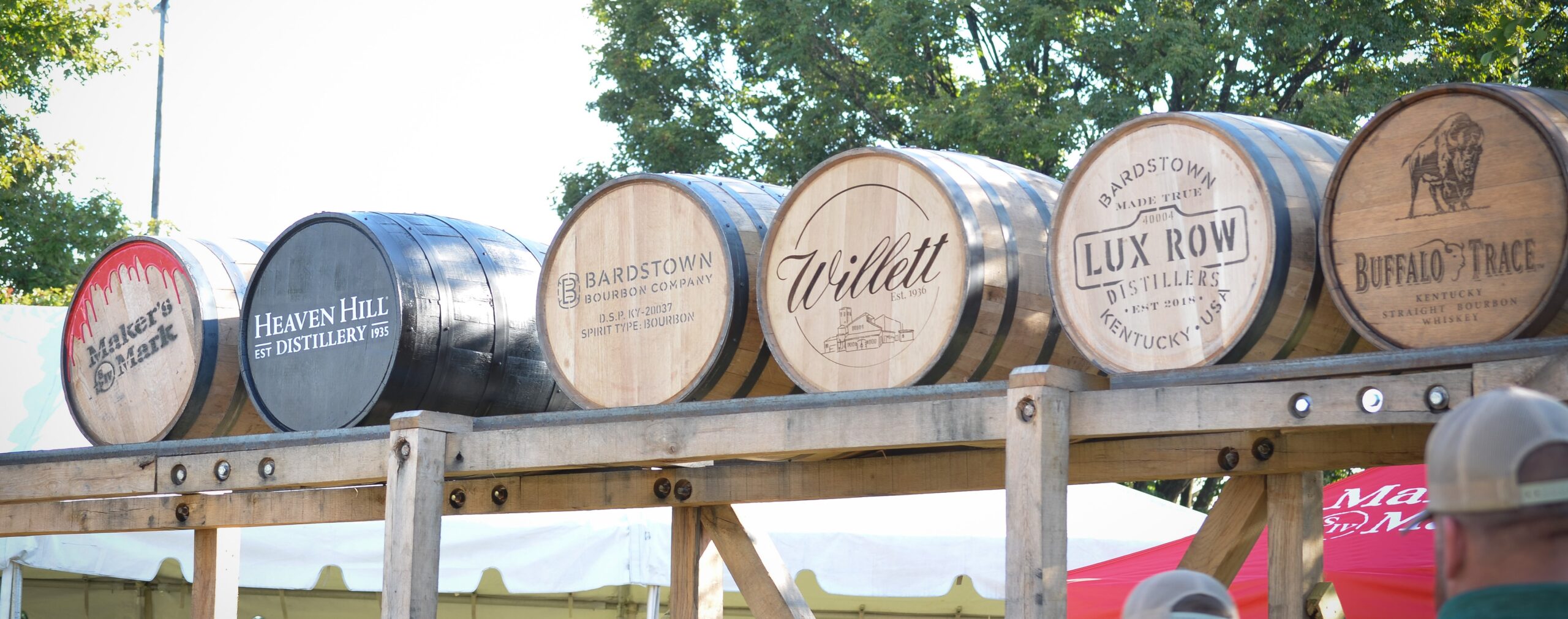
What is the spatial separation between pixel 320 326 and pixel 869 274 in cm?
215

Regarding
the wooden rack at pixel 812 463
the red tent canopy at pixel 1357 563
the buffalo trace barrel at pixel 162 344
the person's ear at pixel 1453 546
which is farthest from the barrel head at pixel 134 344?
the person's ear at pixel 1453 546

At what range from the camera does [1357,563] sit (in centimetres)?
541

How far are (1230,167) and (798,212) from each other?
125 centimetres

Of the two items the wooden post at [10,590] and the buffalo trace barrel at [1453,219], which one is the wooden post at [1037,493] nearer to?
the buffalo trace barrel at [1453,219]

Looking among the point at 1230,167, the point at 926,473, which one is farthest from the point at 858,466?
the point at 1230,167

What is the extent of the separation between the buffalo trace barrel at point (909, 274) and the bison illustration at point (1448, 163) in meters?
1.06

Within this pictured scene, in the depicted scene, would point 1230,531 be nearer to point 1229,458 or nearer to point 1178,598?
point 1229,458

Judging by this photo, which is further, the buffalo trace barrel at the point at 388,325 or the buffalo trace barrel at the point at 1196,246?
the buffalo trace barrel at the point at 388,325

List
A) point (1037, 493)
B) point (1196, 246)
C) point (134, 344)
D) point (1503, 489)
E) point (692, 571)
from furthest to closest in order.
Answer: point (134, 344)
point (692, 571)
point (1196, 246)
point (1037, 493)
point (1503, 489)

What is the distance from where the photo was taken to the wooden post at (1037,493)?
366 centimetres

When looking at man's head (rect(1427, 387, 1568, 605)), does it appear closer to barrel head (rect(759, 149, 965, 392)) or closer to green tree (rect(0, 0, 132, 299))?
barrel head (rect(759, 149, 965, 392))

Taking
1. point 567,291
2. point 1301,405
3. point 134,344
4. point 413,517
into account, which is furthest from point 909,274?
point 134,344

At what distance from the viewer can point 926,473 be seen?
5293mm

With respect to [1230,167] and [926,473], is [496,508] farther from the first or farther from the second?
[1230,167]
